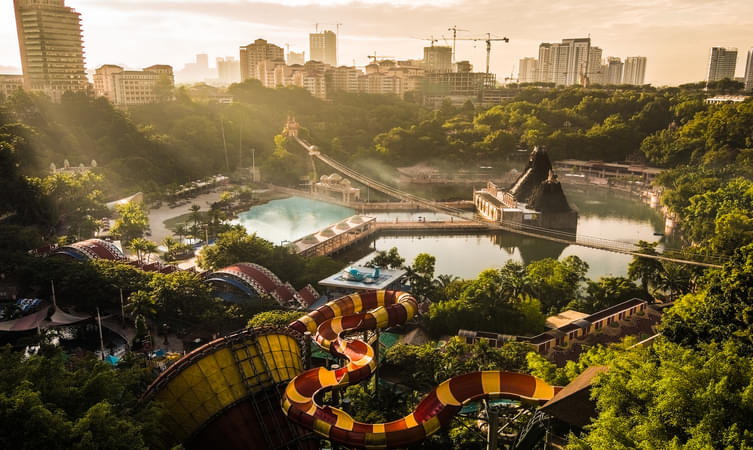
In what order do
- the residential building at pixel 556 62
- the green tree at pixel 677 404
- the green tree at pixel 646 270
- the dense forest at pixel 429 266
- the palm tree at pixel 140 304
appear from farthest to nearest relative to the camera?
1. the residential building at pixel 556 62
2. the green tree at pixel 646 270
3. the palm tree at pixel 140 304
4. the dense forest at pixel 429 266
5. the green tree at pixel 677 404

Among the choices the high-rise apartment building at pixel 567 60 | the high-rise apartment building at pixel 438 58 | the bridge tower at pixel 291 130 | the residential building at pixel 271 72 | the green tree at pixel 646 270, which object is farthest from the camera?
the high-rise apartment building at pixel 438 58

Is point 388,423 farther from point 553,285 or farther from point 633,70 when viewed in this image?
point 633,70

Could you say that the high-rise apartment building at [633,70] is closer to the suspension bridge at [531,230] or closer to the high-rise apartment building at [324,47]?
the high-rise apartment building at [324,47]

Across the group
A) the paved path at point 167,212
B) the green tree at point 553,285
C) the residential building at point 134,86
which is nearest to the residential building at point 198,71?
the residential building at point 134,86

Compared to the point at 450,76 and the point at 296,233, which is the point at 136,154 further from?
the point at 450,76

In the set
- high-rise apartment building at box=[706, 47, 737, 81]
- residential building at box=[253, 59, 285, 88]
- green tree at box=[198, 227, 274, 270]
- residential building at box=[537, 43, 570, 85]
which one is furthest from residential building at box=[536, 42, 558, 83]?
green tree at box=[198, 227, 274, 270]

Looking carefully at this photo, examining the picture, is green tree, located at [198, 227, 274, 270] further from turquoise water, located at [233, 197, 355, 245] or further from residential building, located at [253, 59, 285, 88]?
residential building, located at [253, 59, 285, 88]
